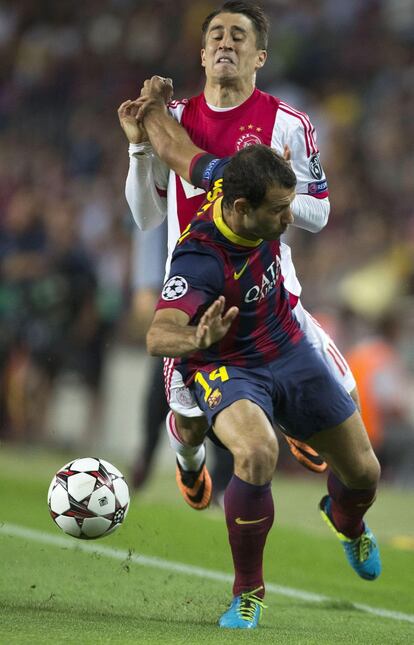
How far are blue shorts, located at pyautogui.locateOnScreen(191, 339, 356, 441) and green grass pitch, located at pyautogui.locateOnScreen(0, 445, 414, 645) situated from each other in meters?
0.87

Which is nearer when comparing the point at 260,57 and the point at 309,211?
the point at 309,211

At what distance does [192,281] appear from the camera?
5141mm

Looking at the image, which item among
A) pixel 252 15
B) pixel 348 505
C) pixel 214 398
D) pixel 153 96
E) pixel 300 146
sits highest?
pixel 252 15

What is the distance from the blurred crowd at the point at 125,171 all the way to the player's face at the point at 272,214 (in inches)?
221

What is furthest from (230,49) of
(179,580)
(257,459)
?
(179,580)

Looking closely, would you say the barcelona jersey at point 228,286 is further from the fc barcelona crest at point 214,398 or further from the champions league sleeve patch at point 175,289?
the fc barcelona crest at point 214,398

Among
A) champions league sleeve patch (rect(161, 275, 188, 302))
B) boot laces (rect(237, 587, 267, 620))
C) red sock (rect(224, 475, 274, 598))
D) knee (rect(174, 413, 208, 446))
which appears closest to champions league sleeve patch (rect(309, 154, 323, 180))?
champions league sleeve patch (rect(161, 275, 188, 302))

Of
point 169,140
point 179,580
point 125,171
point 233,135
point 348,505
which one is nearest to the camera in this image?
point 169,140

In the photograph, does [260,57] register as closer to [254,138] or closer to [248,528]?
[254,138]

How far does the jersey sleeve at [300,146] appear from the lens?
574cm

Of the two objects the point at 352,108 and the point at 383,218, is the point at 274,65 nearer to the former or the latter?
the point at 352,108

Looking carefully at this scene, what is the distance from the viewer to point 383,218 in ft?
42.3

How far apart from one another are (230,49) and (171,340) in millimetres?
1522

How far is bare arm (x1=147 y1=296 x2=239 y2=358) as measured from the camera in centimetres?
481
